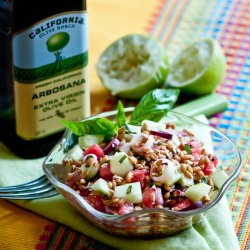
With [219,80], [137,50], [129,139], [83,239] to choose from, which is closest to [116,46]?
[137,50]

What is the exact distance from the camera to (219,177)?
1.68 metres

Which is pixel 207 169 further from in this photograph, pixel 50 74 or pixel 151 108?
pixel 50 74

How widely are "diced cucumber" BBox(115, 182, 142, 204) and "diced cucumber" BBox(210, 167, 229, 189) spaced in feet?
0.60

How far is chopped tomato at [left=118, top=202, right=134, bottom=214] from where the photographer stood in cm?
158

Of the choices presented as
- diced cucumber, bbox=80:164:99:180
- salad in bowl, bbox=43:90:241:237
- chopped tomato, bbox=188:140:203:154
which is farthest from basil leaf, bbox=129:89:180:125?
diced cucumber, bbox=80:164:99:180

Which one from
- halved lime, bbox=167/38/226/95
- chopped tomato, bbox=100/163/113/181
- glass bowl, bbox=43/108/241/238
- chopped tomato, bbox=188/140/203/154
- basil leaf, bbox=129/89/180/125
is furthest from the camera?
halved lime, bbox=167/38/226/95

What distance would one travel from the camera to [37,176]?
6.10 feet

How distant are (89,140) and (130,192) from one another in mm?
258

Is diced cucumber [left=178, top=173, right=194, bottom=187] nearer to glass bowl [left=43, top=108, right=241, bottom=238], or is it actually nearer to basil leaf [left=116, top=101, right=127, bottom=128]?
glass bowl [left=43, top=108, right=241, bottom=238]

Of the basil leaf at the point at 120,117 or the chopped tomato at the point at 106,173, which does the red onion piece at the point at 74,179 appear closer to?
the chopped tomato at the point at 106,173

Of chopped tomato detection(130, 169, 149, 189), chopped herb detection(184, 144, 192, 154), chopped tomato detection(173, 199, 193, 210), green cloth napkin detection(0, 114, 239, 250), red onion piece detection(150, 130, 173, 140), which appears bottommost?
green cloth napkin detection(0, 114, 239, 250)

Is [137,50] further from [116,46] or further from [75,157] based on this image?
[75,157]

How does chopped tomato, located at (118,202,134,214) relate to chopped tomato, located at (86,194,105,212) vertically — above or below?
above

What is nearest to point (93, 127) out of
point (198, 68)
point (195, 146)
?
point (195, 146)
